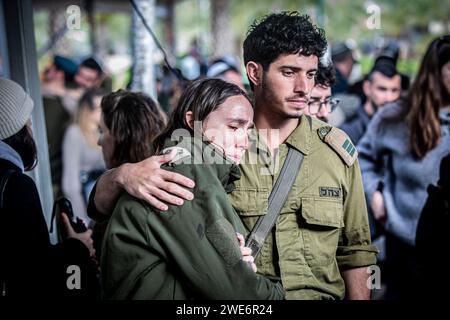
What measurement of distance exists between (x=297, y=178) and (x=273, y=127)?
10.1 inches

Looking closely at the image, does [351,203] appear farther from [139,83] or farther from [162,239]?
[139,83]

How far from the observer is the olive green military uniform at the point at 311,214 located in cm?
244

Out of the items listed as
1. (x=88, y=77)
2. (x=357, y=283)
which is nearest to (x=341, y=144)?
(x=357, y=283)

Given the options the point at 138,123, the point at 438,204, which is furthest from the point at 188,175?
the point at 438,204

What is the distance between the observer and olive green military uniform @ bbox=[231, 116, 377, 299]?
2443mm

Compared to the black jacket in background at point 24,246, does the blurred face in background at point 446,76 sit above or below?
above

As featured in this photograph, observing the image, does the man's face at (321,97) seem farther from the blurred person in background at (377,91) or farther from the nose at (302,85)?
the blurred person in background at (377,91)

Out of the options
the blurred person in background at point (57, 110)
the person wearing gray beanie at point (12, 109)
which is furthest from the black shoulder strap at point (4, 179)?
the blurred person in background at point (57, 110)

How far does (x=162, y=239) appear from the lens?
204 cm

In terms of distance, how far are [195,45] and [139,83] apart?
12.4 metres

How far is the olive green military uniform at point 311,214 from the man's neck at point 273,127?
0.03 meters

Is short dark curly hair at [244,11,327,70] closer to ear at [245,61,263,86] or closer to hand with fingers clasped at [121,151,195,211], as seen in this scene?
ear at [245,61,263,86]

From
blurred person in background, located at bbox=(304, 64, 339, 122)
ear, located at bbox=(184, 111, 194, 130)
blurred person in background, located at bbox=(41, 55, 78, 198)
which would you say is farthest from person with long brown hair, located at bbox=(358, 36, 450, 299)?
blurred person in background, located at bbox=(41, 55, 78, 198)

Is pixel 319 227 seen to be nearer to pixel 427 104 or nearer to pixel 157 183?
pixel 157 183
